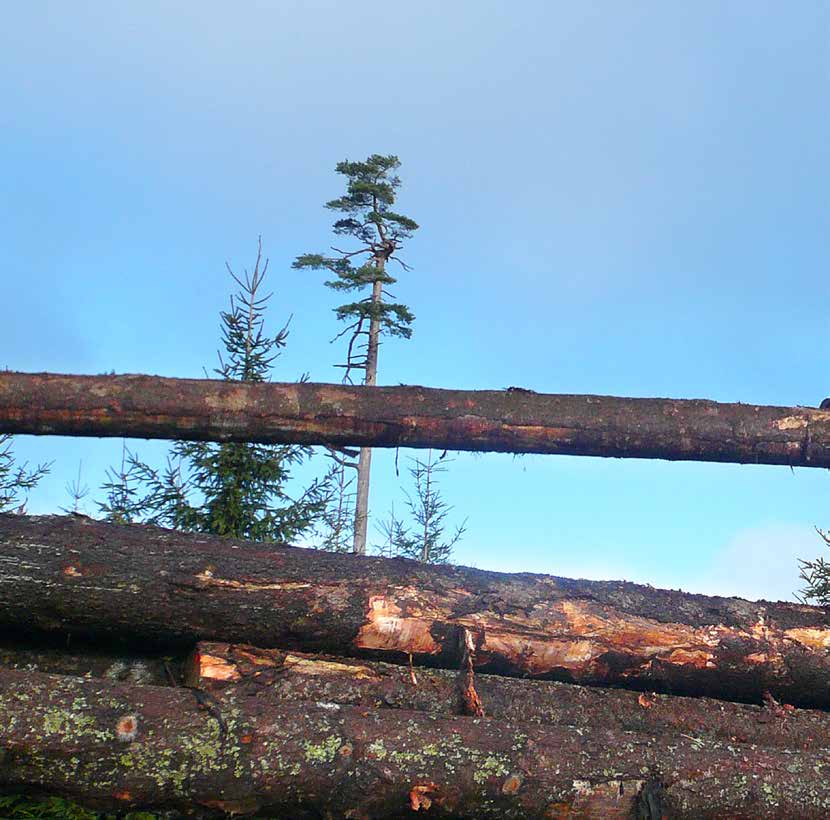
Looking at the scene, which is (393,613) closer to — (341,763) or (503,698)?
(503,698)

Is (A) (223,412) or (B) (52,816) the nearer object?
(B) (52,816)

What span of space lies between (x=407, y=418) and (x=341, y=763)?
3308mm

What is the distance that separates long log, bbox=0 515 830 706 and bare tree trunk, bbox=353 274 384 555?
31.3ft

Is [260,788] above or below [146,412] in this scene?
below

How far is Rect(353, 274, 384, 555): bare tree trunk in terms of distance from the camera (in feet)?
59.3

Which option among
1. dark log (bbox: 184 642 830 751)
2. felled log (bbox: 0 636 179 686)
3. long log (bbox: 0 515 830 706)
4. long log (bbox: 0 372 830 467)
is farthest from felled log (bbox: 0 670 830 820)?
long log (bbox: 0 372 830 467)

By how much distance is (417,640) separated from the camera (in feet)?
20.9

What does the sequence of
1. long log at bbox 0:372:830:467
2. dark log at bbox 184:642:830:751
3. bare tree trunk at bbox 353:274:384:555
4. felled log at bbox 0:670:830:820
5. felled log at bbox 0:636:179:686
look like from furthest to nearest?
1. bare tree trunk at bbox 353:274:384:555
2. long log at bbox 0:372:830:467
3. felled log at bbox 0:636:179:686
4. dark log at bbox 184:642:830:751
5. felled log at bbox 0:670:830:820

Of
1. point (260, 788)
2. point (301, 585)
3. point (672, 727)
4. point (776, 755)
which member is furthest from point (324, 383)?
point (776, 755)

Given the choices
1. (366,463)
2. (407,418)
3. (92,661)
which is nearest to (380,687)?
(92,661)

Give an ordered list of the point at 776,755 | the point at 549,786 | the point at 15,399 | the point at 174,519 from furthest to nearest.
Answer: the point at 174,519 < the point at 15,399 < the point at 776,755 < the point at 549,786

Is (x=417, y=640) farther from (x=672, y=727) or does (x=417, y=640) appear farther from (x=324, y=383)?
(x=324, y=383)

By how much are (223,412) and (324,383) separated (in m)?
0.99

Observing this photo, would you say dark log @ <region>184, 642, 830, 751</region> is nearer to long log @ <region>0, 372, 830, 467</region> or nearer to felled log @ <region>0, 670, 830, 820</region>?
felled log @ <region>0, 670, 830, 820</region>
